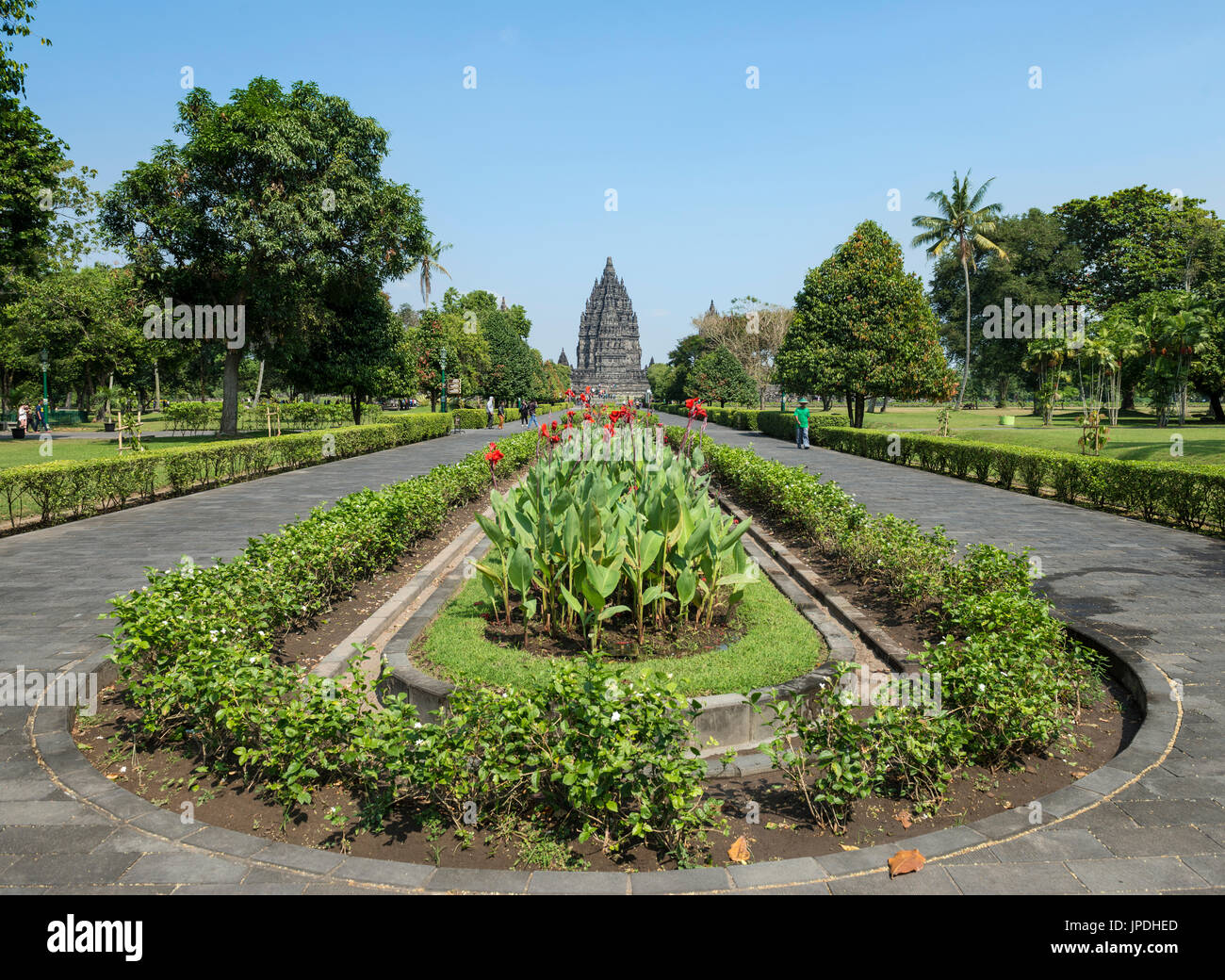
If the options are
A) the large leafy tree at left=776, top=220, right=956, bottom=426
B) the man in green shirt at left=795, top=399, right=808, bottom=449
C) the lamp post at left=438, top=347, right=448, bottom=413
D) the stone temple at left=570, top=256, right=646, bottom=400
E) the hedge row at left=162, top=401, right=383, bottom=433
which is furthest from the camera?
the stone temple at left=570, top=256, right=646, bottom=400

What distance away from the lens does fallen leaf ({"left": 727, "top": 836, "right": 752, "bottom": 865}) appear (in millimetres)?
2889

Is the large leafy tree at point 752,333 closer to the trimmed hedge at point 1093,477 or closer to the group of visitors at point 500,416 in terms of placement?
the group of visitors at point 500,416

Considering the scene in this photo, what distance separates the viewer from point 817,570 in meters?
7.44

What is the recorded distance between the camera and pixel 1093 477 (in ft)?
38.9

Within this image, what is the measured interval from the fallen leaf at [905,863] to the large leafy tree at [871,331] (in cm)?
2453

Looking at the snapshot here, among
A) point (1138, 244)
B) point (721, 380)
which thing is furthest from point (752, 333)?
point (1138, 244)

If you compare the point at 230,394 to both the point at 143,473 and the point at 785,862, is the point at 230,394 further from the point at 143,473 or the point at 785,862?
the point at 785,862

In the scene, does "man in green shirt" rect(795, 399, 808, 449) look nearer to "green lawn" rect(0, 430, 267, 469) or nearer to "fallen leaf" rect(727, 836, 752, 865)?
"green lawn" rect(0, 430, 267, 469)

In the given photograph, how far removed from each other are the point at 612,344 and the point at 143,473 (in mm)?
100656

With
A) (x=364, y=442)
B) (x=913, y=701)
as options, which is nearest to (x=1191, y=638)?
(x=913, y=701)

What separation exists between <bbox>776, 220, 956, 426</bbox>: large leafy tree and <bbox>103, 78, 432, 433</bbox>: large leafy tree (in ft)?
47.5

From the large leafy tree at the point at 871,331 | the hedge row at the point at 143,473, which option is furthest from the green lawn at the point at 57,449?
the large leafy tree at the point at 871,331

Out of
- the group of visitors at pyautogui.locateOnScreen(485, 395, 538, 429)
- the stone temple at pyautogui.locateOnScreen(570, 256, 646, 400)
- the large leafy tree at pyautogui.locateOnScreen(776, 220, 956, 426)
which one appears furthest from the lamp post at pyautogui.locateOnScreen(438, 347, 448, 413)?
the stone temple at pyautogui.locateOnScreen(570, 256, 646, 400)

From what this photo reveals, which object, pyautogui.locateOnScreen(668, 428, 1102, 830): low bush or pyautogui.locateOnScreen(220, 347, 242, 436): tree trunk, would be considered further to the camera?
pyautogui.locateOnScreen(220, 347, 242, 436): tree trunk
